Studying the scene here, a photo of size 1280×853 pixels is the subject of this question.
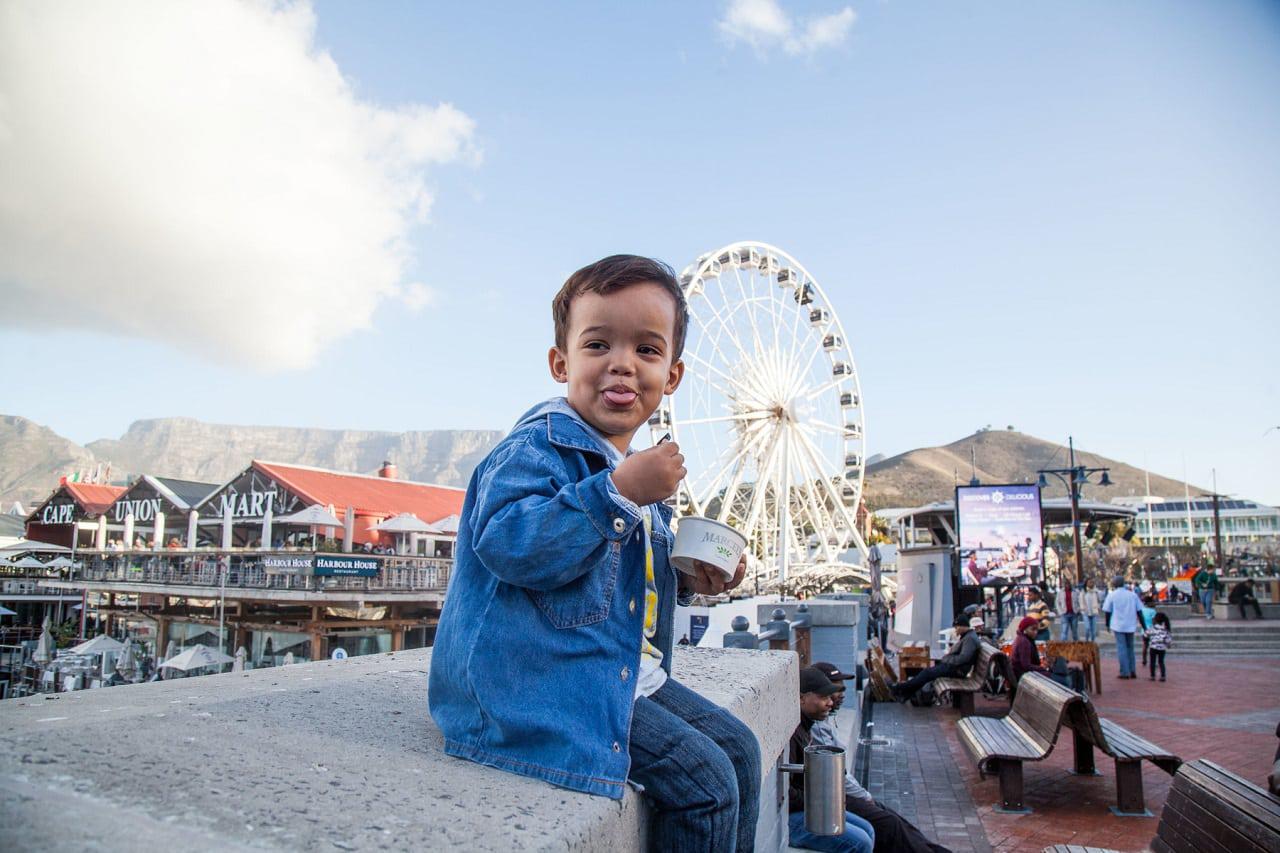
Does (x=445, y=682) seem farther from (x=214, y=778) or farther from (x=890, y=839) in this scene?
(x=890, y=839)

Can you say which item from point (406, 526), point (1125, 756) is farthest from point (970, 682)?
point (406, 526)

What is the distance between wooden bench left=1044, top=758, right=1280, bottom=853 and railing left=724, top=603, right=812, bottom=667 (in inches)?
51.8

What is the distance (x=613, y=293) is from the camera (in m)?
1.45

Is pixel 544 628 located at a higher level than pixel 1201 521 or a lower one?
lower

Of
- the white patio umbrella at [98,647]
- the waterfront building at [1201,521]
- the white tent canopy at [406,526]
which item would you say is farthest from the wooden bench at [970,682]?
the waterfront building at [1201,521]

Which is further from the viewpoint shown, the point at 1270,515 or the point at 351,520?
the point at 1270,515

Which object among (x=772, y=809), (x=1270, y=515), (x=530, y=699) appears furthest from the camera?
(x=1270, y=515)

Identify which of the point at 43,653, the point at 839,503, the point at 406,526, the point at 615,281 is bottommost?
the point at 43,653

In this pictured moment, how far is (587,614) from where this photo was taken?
124cm

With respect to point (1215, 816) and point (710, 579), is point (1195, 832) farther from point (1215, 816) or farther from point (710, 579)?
point (710, 579)

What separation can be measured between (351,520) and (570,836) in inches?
1139

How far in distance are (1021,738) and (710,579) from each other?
5.05 meters

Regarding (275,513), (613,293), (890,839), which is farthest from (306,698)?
(275,513)

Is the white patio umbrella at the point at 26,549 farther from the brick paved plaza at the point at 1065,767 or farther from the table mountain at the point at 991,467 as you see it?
the table mountain at the point at 991,467
